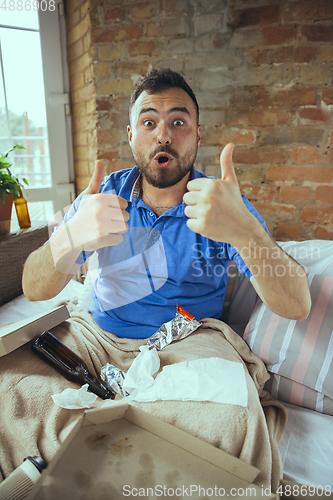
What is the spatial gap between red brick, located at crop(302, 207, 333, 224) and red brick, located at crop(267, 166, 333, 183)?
0.48 ft

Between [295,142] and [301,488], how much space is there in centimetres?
149

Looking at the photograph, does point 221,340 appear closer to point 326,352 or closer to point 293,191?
point 326,352

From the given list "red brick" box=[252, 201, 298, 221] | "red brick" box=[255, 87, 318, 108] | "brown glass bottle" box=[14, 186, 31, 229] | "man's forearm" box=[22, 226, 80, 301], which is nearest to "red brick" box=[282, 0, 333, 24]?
"red brick" box=[255, 87, 318, 108]

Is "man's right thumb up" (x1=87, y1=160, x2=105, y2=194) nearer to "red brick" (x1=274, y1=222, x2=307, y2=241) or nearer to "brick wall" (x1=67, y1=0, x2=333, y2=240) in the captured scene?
"brick wall" (x1=67, y1=0, x2=333, y2=240)

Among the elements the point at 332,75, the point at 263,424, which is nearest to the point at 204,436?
the point at 263,424

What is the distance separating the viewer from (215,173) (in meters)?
1.67

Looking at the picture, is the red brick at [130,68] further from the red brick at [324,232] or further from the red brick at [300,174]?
the red brick at [324,232]

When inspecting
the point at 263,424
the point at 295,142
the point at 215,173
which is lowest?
the point at 263,424

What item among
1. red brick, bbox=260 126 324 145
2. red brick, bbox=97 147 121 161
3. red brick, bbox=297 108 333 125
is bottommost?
red brick, bbox=97 147 121 161

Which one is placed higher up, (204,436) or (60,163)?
(60,163)

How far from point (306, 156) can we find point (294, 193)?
195 mm

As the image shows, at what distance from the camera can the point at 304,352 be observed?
0.92 meters

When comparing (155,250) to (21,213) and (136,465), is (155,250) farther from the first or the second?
(21,213)

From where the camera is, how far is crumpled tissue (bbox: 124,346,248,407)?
732mm
